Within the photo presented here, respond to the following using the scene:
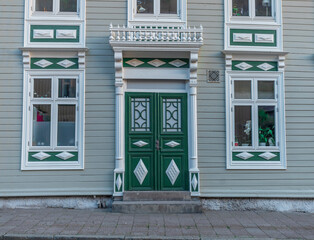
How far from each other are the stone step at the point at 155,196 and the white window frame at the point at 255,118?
1.33 metres

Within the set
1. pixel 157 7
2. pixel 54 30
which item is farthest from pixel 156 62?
pixel 54 30

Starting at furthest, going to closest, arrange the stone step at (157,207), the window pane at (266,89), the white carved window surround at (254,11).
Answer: the white carved window surround at (254,11), the window pane at (266,89), the stone step at (157,207)

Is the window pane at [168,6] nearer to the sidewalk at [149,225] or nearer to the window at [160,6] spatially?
the window at [160,6]

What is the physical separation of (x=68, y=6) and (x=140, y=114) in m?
3.32

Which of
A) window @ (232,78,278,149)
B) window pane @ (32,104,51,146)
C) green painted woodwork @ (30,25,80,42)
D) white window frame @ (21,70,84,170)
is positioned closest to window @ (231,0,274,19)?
window @ (232,78,278,149)

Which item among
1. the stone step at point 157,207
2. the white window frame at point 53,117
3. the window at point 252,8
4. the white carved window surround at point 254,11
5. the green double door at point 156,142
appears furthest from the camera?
the window at point 252,8

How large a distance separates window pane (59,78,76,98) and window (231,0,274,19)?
449cm

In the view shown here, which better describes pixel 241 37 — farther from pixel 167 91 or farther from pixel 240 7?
pixel 167 91

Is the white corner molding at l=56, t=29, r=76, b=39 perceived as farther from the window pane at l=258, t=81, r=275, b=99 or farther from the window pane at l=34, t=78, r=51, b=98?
the window pane at l=258, t=81, r=275, b=99

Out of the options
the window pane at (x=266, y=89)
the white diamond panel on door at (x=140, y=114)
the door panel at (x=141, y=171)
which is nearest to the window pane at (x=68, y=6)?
the white diamond panel on door at (x=140, y=114)

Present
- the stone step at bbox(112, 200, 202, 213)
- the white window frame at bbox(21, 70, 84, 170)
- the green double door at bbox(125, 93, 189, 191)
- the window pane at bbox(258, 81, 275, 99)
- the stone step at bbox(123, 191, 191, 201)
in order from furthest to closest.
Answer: the window pane at bbox(258, 81, 275, 99) < the green double door at bbox(125, 93, 189, 191) < the white window frame at bbox(21, 70, 84, 170) < the stone step at bbox(123, 191, 191, 201) < the stone step at bbox(112, 200, 202, 213)

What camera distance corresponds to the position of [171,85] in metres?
8.08

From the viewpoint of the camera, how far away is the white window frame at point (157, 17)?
8.03 metres

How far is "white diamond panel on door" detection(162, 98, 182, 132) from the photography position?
7.97 m
